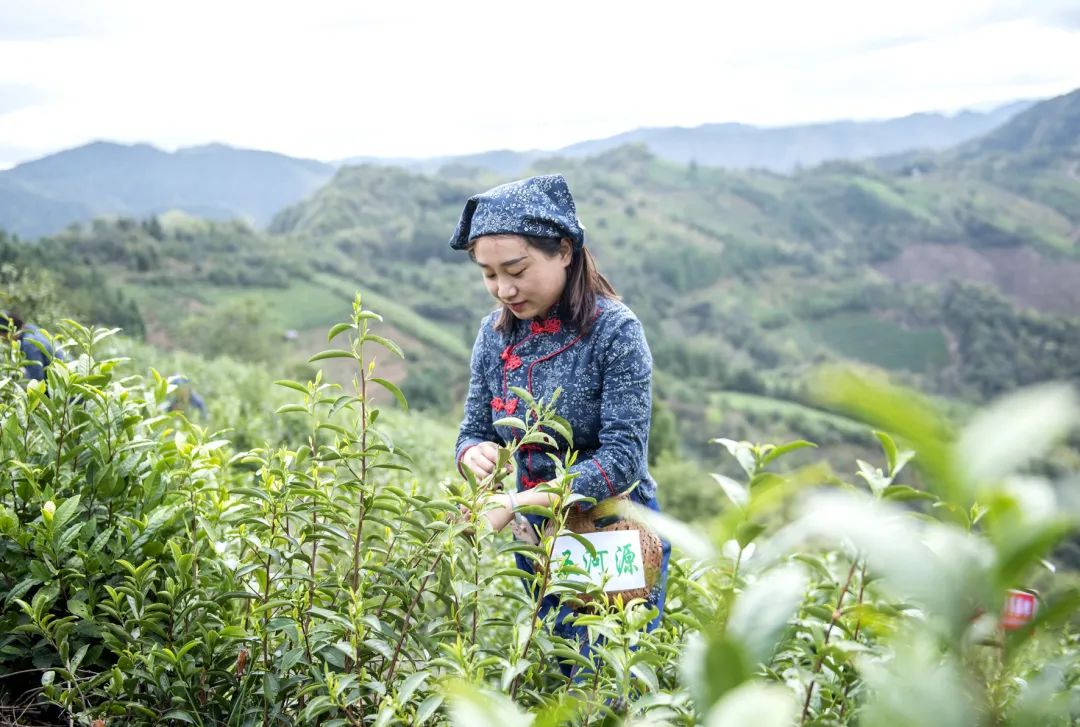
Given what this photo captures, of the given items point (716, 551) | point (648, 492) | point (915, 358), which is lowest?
point (915, 358)

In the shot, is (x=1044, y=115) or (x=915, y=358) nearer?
(x=915, y=358)

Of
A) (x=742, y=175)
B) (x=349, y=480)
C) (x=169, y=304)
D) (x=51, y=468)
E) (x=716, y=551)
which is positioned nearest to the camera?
(x=716, y=551)

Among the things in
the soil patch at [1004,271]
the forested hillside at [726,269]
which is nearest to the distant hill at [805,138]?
the forested hillside at [726,269]

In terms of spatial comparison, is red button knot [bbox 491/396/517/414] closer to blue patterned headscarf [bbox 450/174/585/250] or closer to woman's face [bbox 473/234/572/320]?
woman's face [bbox 473/234/572/320]

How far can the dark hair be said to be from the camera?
245 centimetres

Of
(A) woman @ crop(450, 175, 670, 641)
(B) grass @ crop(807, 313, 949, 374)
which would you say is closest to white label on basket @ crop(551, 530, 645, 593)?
(A) woman @ crop(450, 175, 670, 641)

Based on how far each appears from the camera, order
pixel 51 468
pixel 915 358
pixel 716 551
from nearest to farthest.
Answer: pixel 716 551, pixel 51 468, pixel 915 358

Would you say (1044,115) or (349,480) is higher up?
(1044,115)

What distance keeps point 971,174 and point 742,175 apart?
2968 cm

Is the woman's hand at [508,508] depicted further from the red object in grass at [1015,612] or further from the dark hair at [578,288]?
the red object in grass at [1015,612]

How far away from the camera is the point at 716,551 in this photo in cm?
78

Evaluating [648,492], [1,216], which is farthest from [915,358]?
[648,492]

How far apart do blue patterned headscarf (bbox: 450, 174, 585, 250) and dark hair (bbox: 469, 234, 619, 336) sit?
0.08ft

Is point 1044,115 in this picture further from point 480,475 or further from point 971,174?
point 480,475
